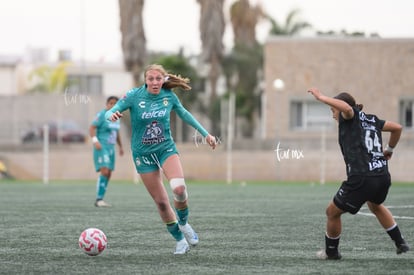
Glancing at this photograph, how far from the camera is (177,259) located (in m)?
10.0

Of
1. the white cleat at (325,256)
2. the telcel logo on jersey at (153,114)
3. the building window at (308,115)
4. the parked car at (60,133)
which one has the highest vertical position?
the telcel logo on jersey at (153,114)

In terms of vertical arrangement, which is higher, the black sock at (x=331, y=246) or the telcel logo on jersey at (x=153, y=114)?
the telcel logo on jersey at (x=153, y=114)

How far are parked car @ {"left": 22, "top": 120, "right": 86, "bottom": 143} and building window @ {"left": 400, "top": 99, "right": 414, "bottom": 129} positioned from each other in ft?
44.0

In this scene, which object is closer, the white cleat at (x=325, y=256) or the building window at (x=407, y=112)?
the white cleat at (x=325, y=256)

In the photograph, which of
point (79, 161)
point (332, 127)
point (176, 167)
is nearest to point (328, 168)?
point (332, 127)

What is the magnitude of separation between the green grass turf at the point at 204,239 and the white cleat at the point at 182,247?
0.29 ft

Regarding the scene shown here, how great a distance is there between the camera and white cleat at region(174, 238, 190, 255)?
10.5 metres

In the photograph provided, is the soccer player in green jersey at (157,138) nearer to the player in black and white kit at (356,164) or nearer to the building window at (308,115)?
the player in black and white kit at (356,164)

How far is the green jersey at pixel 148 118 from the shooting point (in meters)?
10.7

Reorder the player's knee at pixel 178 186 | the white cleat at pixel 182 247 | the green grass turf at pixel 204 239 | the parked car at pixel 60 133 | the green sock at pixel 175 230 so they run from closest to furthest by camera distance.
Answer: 1. the green grass turf at pixel 204 239
2. the white cleat at pixel 182 247
3. the player's knee at pixel 178 186
4. the green sock at pixel 175 230
5. the parked car at pixel 60 133

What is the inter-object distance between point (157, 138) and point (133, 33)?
35681 mm

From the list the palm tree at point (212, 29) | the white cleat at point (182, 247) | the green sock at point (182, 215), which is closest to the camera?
the white cleat at point (182, 247)

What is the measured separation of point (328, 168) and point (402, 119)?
8.26 m

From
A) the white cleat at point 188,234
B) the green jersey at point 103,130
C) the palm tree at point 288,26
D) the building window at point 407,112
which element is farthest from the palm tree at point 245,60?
the white cleat at point 188,234
